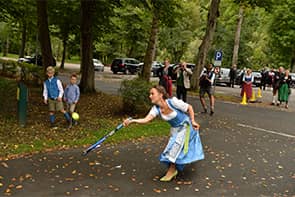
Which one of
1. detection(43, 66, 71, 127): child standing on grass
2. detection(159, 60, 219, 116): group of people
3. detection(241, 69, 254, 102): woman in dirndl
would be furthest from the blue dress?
detection(241, 69, 254, 102): woman in dirndl

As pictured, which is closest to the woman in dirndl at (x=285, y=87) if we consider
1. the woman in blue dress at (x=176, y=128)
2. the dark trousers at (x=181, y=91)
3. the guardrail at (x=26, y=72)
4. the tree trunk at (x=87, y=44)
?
the dark trousers at (x=181, y=91)

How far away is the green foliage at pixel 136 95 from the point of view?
1089 cm

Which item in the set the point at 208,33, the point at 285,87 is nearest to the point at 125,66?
the point at 208,33

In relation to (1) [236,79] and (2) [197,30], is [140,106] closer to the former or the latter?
(1) [236,79]

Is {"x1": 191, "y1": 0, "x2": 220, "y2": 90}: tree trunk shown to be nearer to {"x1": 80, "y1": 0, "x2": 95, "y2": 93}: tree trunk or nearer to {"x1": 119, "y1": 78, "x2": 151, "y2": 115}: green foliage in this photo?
{"x1": 80, "y1": 0, "x2": 95, "y2": 93}: tree trunk

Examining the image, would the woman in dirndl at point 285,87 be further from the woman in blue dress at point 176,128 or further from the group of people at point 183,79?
the woman in blue dress at point 176,128

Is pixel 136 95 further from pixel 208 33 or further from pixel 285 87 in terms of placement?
pixel 208 33

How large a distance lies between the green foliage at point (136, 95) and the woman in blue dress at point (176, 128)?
4.99 meters

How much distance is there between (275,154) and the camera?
7996mm

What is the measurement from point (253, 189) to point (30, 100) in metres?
9.49

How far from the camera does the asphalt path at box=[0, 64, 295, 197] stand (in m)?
5.47

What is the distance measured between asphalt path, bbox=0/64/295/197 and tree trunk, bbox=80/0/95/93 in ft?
23.4

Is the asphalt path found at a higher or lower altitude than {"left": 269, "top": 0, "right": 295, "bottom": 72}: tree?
lower

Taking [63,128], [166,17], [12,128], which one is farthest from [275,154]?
[166,17]
